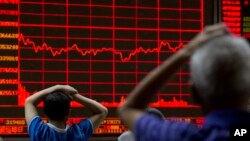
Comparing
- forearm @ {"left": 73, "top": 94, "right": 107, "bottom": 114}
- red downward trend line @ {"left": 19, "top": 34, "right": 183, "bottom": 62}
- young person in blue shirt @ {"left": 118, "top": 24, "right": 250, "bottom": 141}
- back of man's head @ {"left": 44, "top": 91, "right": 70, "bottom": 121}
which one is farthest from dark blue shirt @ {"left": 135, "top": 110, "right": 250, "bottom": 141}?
red downward trend line @ {"left": 19, "top": 34, "right": 183, "bottom": 62}

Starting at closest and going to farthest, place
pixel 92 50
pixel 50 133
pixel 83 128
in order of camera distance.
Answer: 1. pixel 50 133
2. pixel 83 128
3. pixel 92 50

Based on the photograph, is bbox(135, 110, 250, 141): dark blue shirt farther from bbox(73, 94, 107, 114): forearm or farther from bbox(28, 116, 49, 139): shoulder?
bbox(73, 94, 107, 114): forearm

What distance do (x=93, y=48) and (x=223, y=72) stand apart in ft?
8.16

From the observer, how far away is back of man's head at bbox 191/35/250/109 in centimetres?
75

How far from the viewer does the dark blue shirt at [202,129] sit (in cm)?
76

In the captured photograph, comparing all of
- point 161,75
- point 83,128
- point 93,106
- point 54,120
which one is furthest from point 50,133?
point 161,75

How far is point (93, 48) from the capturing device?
10.5 ft

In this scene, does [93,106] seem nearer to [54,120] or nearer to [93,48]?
[54,120]

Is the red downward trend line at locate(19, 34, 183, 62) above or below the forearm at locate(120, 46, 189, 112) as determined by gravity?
above

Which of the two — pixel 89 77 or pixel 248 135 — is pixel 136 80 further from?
pixel 248 135

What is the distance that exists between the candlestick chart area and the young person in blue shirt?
2.25m

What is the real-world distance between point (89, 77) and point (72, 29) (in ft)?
0.96

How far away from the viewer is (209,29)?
782 millimetres

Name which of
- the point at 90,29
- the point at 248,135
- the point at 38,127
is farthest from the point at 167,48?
the point at 248,135
